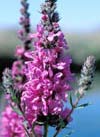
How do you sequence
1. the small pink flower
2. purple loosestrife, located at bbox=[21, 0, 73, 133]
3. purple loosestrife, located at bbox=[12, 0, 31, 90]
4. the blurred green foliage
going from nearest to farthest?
1. purple loosestrife, located at bbox=[21, 0, 73, 133]
2. purple loosestrife, located at bbox=[12, 0, 31, 90]
3. the small pink flower
4. the blurred green foliage

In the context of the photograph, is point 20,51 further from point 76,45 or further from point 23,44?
point 76,45

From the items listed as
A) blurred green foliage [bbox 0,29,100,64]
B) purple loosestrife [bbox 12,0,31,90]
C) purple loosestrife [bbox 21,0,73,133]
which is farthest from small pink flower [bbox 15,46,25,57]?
blurred green foliage [bbox 0,29,100,64]

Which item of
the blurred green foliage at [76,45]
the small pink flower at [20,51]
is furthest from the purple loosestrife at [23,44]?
the blurred green foliage at [76,45]

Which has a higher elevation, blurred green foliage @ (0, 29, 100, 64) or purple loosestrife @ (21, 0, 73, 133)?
blurred green foliage @ (0, 29, 100, 64)

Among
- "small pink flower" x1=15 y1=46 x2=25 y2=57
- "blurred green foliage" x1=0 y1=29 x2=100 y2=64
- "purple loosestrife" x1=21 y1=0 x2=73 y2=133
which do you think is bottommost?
"purple loosestrife" x1=21 y1=0 x2=73 y2=133

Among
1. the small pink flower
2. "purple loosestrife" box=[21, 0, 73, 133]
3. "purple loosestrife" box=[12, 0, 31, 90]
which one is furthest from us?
the small pink flower

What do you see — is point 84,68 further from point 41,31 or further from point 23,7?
point 23,7

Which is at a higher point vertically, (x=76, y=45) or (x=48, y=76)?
(x=76, y=45)

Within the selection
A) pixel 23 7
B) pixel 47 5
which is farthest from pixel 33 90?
pixel 23 7

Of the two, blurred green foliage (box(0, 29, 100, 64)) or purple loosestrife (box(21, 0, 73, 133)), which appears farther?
blurred green foliage (box(0, 29, 100, 64))

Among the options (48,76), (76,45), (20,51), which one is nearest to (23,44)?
(20,51)

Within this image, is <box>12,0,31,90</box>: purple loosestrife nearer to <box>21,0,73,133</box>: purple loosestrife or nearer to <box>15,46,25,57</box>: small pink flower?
<box>15,46,25,57</box>: small pink flower
